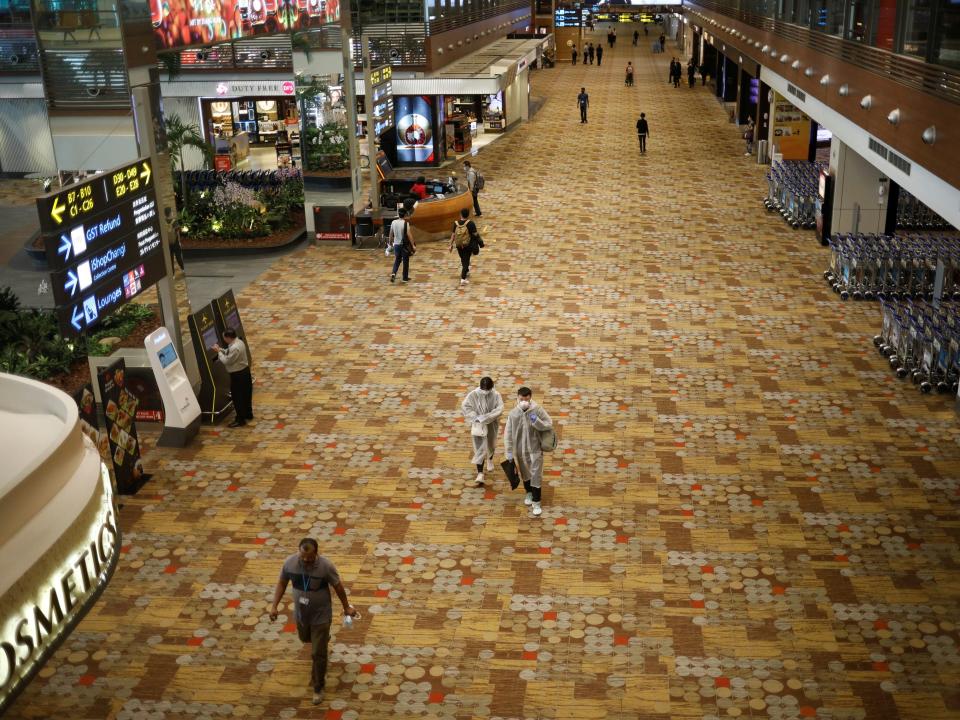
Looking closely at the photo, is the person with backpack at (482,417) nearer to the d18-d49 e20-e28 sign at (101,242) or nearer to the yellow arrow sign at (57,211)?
the d18-d49 e20-e28 sign at (101,242)

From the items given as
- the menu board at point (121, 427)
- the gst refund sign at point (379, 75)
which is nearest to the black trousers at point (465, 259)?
the gst refund sign at point (379, 75)

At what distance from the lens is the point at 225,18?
14.6 m

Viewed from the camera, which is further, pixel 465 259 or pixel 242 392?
pixel 465 259

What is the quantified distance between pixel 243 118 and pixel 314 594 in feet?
101

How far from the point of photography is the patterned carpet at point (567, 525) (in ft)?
25.1

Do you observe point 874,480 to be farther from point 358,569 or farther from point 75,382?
point 75,382

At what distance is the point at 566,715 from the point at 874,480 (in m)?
5.06

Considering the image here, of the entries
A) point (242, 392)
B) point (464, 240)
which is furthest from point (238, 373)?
point (464, 240)

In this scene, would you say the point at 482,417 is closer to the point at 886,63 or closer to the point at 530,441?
the point at 530,441

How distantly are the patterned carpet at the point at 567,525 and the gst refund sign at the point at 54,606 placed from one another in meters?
2.67

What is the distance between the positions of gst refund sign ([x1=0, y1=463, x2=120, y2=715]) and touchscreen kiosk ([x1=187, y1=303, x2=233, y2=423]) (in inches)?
275

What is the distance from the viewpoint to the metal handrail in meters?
11.2

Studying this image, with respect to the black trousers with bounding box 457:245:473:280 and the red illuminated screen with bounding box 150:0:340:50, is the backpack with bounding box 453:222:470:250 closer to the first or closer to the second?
the black trousers with bounding box 457:245:473:280

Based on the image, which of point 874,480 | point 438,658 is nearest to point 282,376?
point 438,658
